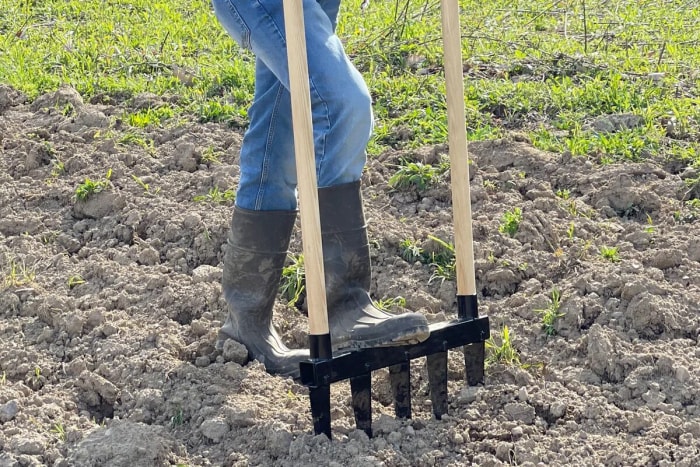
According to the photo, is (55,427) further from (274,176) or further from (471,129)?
(471,129)

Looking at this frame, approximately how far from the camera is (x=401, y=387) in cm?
344

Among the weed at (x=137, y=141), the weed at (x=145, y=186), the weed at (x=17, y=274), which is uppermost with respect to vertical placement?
the weed at (x=137, y=141)

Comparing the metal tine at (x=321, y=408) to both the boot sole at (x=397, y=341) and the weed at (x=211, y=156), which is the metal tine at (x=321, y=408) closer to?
the boot sole at (x=397, y=341)

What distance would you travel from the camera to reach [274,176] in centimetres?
373

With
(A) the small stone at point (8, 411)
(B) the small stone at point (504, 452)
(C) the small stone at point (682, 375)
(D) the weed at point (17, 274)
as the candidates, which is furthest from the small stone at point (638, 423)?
(D) the weed at point (17, 274)

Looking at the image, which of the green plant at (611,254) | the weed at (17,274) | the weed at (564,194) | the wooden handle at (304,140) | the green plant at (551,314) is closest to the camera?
the wooden handle at (304,140)

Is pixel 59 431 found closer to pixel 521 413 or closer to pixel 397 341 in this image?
pixel 397 341

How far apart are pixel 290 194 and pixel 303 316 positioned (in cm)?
60

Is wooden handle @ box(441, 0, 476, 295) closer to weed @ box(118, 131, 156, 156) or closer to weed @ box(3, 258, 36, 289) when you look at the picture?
weed @ box(3, 258, 36, 289)

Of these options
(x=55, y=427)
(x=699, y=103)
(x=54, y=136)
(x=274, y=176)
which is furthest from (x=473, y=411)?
(x=54, y=136)

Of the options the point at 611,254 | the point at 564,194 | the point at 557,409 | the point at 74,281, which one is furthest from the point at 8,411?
the point at 564,194

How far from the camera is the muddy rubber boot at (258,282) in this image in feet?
12.4

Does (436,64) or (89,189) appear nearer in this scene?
(89,189)

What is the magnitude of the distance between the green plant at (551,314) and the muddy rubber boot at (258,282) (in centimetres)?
86
